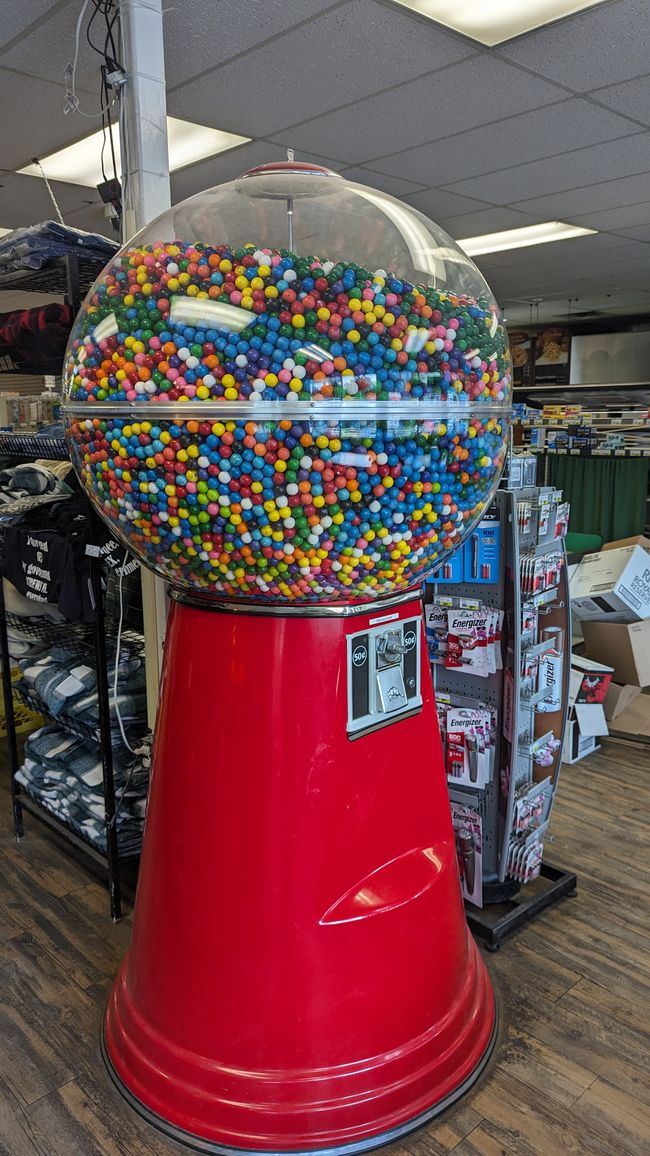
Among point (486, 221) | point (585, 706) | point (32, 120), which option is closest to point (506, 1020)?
point (585, 706)

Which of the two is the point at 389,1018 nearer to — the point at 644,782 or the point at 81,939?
the point at 81,939

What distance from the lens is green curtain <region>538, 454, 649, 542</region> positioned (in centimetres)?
634

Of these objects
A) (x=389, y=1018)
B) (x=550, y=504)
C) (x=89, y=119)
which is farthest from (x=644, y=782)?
(x=89, y=119)

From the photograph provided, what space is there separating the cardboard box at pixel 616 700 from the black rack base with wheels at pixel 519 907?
153 cm

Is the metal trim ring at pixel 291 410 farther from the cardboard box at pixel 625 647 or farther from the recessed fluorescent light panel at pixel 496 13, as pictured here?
the cardboard box at pixel 625 647

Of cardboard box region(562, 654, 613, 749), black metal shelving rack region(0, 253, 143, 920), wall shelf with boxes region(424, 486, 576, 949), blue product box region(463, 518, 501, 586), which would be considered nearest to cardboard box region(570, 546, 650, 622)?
cardboard box region(562, 654, 613, 749)

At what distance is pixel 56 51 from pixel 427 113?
1535 mm

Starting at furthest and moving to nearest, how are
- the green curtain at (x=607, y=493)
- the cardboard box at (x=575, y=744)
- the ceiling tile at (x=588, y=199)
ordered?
the green curtain at (x=607, y=493) → the ceiling tile at (x=588, y=199) → the cardboard box at (x=575, y=744)

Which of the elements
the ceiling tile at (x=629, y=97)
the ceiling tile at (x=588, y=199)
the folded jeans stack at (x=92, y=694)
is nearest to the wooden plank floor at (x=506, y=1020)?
the folded jeans stack at (x=92, y=694)

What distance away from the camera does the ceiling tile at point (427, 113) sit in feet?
10.4

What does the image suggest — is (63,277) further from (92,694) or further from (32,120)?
(32,120)

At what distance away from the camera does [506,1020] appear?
196cm

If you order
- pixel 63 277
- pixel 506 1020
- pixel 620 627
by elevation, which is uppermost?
pixel 63 277

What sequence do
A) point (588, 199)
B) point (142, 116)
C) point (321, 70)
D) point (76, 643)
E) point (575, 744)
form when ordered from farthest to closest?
point (588, 199) < point (575, 744) < point (321, 70) < point (76, 643) < point (142, 116)
